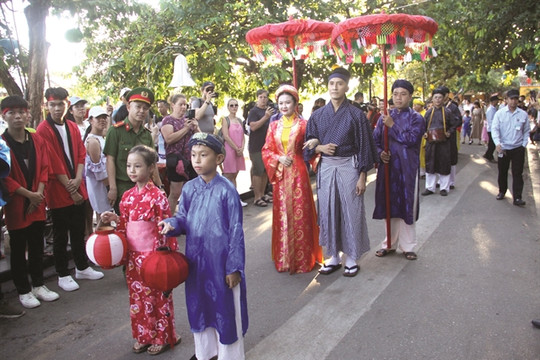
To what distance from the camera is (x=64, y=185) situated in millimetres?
4477

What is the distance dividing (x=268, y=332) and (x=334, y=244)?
1.44 meters

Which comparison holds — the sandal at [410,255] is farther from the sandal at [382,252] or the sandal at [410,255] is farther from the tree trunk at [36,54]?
the tree trunk at [36,54]

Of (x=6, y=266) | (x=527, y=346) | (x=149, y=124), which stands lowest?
(x=527, y=346)

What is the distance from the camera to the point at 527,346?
3174mm

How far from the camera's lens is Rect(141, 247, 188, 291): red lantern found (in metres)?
2.64

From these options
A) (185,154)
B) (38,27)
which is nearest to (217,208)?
(185,154)

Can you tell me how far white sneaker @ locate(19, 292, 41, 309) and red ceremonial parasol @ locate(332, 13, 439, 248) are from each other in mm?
3663

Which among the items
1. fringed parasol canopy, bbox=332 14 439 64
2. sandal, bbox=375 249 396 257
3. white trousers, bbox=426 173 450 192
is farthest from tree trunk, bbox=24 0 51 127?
white trousers, bbox=426 173 450 192

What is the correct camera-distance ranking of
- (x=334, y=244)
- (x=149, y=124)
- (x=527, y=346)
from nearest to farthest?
1. (x=527, y=346)
2. (x=334, y=244)
3. (x=149, y=124)

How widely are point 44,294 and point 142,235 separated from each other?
68.7 inches

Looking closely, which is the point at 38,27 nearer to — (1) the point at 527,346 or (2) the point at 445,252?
(2) the point at 445,252

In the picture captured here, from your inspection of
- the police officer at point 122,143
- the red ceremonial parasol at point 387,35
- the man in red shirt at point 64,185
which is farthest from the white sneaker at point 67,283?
the red ceremonial parasol at point 387,35

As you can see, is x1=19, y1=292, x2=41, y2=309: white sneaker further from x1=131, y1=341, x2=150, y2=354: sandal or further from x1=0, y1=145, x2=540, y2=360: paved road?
x1=131, y1=341, x2=150, y2=354: sandal

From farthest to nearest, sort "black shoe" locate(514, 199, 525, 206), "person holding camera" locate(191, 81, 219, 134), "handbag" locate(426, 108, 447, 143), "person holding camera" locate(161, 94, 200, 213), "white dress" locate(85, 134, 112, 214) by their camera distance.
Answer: "handbag" locate(426, 108, 447, 143)
"black shoe" locate(514, 199, 525, 206)
"person holding camera" locate(191, 81, 219, 134)
"person holding camera" locate(161, 94, 200, 213)
"white dress" locate(85, 134, 112, 214)
